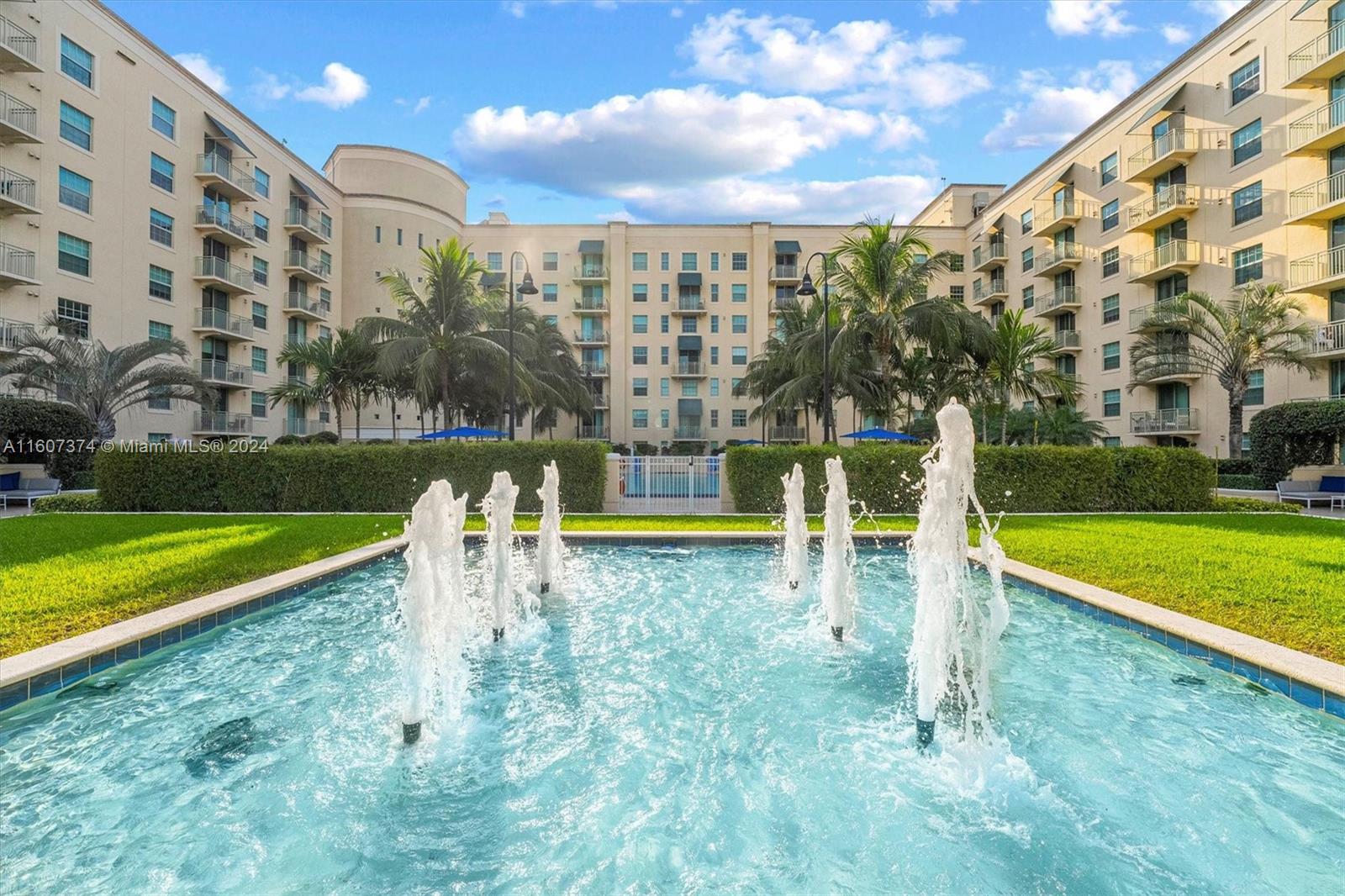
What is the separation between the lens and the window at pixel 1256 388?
2538cm

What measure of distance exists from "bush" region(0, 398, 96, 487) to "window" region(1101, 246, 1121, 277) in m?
44.1

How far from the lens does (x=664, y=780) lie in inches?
155

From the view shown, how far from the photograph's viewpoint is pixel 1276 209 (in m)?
25.1

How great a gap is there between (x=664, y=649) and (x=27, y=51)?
3282cm

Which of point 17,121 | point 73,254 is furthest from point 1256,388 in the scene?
point 17,121

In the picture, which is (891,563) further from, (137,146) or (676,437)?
(676,437)

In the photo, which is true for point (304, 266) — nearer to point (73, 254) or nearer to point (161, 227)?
point (161, 227)

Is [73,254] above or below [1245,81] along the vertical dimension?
below

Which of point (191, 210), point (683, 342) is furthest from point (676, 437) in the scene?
point (191, 210)

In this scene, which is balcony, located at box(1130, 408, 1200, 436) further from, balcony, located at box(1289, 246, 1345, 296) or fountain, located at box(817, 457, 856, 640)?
fountain, located at box(817, 457, 856, 640)

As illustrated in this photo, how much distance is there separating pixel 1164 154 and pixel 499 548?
35414 millimetres

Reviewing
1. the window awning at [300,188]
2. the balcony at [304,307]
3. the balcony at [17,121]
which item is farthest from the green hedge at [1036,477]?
the window awning at [300,188]

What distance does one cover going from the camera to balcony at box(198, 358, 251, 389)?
31.3m

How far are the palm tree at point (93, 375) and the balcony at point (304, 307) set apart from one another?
16.6m
